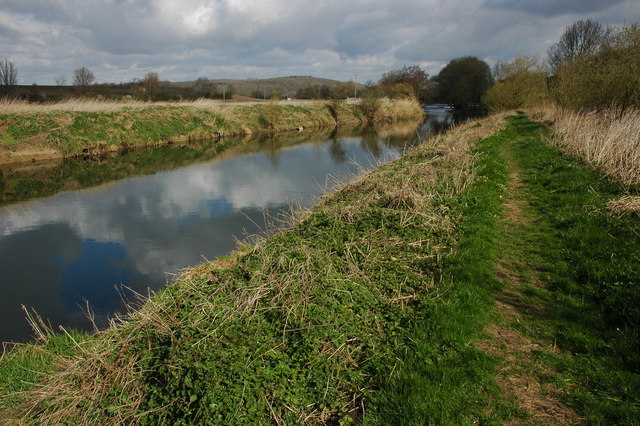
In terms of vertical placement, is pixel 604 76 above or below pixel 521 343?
above

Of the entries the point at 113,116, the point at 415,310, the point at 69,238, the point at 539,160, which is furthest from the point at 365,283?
the point at 113,116

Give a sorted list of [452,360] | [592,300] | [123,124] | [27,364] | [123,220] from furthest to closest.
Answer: [123,124] → [123,220] → [27,364] → [592,300] → [452,360]

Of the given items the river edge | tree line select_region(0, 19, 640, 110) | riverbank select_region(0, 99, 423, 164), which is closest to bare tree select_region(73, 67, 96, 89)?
tree line select_region(0, 19, 640, 110)

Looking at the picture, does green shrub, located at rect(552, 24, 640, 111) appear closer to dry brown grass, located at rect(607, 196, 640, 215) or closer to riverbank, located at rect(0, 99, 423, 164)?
dry brown grass, located at rect(607, 196, 640, 215)

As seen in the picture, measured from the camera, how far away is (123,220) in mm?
11539

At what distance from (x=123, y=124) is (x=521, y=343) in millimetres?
26624

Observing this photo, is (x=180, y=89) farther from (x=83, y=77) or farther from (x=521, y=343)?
(x=521, y=343)

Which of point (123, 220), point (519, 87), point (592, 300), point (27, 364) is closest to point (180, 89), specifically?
point (519, 87)

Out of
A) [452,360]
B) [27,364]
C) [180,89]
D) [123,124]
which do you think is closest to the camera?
[452,360]

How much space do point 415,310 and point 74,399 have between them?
11.7 feet

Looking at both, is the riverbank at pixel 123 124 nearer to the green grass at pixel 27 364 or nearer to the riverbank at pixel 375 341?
the green grass at pixel 27 364

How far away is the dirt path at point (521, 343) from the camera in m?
3.09

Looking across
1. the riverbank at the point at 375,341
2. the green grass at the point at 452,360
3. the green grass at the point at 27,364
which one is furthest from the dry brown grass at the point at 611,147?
the green grass at the point at 27,364

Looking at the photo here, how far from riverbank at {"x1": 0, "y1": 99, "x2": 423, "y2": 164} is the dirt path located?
869 inches
